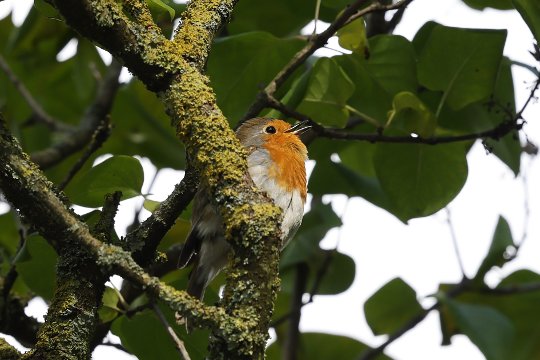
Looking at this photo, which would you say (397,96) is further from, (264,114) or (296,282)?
(296,282)

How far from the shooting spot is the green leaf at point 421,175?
13.2 ft

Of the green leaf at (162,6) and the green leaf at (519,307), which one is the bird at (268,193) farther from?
the green leaf at (519,307)

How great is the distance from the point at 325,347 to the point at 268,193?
198 centimetres

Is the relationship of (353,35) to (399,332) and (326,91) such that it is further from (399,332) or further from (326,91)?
(399,332)

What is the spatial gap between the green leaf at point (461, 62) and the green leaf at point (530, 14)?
53cm

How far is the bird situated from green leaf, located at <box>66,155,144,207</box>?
380 mm

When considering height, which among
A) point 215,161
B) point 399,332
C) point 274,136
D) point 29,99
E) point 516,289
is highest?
point 29,99

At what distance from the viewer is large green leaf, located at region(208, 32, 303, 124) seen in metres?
3.95

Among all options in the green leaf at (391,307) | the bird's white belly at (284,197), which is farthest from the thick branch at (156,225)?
the green leaf at (391,307)

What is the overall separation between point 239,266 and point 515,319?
373cm

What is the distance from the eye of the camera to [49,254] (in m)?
3.55

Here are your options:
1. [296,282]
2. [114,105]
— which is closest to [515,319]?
[296,282]

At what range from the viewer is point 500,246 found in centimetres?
495

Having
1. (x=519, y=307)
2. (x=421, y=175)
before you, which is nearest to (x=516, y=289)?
(x=519, y=307)
